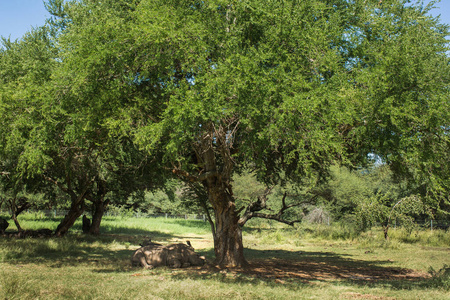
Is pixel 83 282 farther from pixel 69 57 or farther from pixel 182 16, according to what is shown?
pixel 182 16

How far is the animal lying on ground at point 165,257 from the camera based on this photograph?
548 inches

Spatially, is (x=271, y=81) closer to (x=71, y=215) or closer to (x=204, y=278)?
(x=204, y=278)

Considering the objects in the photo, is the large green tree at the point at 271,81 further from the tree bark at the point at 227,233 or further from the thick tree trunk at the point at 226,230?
the tree bark at the point at 227,233

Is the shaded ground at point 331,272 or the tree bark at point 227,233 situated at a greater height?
the tree bark at point 227,233

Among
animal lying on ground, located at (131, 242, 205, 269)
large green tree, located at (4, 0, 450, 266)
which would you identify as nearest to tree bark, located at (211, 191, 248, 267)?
animal lying on ground, located at (131, 242, 205, 269)

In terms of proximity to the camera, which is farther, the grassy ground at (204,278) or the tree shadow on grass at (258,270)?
the tree shadow on grass at (258,270)

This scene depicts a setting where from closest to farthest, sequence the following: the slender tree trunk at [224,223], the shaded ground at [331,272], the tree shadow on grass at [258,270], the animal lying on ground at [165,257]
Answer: the tree shadow on grass at [258,270], the shaded ground at [331,272], the animal lying on ground at [165,257], the slender tree trunk at [224,223]

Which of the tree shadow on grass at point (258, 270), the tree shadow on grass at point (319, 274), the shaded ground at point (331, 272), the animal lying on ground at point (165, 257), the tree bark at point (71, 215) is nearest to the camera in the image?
the tree shadow on grass at point (319, 274)

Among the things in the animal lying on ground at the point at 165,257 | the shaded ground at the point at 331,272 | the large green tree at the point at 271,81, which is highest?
the large green tree at the point at 271,81

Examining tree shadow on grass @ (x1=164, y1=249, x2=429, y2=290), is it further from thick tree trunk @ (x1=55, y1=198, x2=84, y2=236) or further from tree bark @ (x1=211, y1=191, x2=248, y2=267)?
thick tree trunk @ (x1=55, y1=198, x2=84, y2=236)

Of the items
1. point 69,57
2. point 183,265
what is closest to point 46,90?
point 69,57

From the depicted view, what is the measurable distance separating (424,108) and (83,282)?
32.8 ft

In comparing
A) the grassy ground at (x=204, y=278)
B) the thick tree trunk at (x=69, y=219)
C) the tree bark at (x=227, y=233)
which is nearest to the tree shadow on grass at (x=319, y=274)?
the grassy ground at (x=204, y=278)

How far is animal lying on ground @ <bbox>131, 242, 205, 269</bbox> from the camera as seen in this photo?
548 inches
